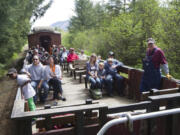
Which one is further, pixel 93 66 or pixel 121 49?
pixel 121 49

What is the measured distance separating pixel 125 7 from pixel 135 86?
24200mm

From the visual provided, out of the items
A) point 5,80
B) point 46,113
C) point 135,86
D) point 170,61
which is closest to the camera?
point 46,113

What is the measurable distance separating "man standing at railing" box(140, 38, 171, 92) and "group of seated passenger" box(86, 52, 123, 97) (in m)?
1.55

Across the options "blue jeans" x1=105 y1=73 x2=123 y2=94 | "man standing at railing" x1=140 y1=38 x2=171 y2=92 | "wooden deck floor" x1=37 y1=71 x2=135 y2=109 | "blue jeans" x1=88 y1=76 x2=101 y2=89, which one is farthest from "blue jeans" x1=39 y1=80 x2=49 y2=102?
"man standing at railing" x1=140 y1=38 x2=171 y2=92

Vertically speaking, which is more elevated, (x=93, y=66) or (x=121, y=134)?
(x=93, y=66)

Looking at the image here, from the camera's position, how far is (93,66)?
6551 millimetres

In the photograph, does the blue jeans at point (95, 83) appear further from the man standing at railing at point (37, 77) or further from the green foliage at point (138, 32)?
the green foliage at point (138, 32)

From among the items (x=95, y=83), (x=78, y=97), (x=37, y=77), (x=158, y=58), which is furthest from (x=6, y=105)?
(x=158, y=58)

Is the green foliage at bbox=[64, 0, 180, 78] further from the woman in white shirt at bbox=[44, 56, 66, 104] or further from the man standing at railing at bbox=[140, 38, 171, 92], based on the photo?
the woman in white shirt at bbox=[44, 56, 66, 104]

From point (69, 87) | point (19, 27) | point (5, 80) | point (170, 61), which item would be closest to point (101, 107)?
point (69, 87)

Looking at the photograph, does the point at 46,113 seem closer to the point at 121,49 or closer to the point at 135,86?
the point at 135,86

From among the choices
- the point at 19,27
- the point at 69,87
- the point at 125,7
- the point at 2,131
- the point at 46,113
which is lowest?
A: the point at 2,131

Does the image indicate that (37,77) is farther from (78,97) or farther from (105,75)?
(105,75)

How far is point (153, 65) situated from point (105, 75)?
2279mm
